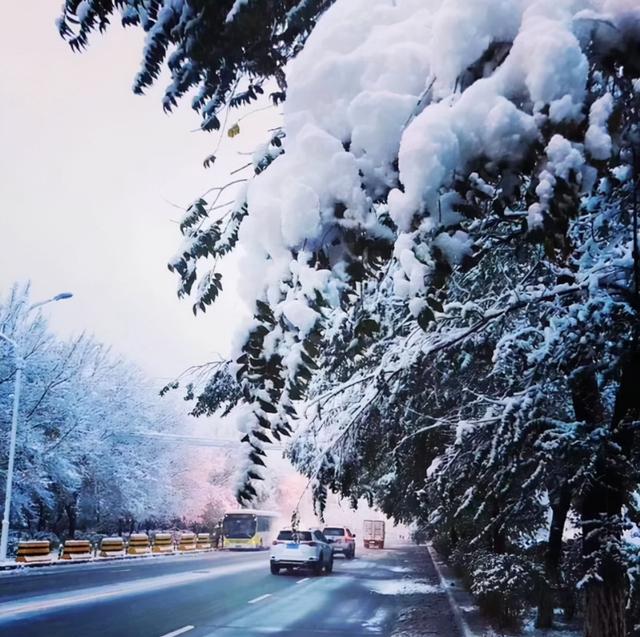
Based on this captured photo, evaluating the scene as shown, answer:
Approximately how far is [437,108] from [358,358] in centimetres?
522

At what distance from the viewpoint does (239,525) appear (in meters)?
41.2

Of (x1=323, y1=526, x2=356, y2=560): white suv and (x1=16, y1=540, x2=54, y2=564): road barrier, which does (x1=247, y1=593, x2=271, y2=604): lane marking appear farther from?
(x1=323, y1=526, x2=356, y2=560): white suv

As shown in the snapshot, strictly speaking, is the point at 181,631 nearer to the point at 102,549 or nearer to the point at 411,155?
the point at 411,155

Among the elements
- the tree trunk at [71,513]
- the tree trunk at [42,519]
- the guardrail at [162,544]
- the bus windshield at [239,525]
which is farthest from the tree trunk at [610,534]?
the bus windshield at [239,525]

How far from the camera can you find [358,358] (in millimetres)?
6766

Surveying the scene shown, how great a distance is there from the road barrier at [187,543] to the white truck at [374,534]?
2022cm

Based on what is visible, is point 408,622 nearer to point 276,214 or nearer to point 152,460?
point 276,214

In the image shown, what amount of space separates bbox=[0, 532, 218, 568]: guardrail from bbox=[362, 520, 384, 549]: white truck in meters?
16.3

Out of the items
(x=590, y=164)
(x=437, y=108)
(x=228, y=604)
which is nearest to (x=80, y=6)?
(x=437, y=108)

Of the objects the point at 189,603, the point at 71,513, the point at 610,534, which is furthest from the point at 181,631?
the point at 71,513

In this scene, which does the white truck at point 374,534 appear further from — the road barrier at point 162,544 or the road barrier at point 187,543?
the road barrier at point 162,544

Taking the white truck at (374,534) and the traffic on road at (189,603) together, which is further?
the white truck at (374,534)

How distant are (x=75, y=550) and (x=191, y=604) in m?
14.9

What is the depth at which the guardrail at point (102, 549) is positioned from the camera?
78.3 feet
